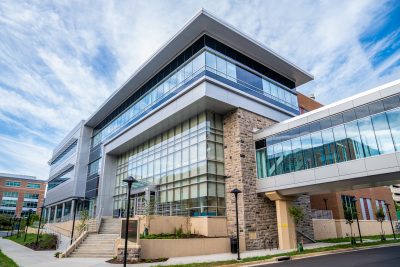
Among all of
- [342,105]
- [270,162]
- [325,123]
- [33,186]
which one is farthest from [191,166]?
[33,186]

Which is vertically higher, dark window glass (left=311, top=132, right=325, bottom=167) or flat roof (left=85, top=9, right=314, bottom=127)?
flat roof (left=85, top=9, right=314, bottom=127)

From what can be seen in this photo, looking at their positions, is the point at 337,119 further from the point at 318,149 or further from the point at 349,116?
the point at 318,149

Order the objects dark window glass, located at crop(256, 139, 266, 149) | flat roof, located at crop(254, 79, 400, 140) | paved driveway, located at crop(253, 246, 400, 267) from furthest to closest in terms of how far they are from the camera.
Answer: dark window glass, located at crop(256, 139, 266, 149) → flat roof, located at crop(254, 79, 400, 140) → paved driveway, located at crop(253, 246, 400, 267)

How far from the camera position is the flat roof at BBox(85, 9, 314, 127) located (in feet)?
73.2

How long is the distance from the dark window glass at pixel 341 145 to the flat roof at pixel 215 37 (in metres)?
10.4

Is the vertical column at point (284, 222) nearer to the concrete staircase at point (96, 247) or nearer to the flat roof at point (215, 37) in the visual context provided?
the concrete staircase at point (96, 247)

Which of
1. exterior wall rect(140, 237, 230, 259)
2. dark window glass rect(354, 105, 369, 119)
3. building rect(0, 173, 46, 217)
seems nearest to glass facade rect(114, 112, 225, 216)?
exterior wall rect(140, 237, 230, 259)

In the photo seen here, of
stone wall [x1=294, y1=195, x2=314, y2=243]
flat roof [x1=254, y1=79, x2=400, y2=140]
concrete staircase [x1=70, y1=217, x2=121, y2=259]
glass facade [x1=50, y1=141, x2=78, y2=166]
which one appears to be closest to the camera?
flat roof [x1=254, y1=79, x2=400, y2=140]

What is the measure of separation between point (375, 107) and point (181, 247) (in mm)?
13592

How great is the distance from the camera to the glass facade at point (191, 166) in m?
21.8

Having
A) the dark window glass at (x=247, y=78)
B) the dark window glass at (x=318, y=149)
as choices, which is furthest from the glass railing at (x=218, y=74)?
the dark window glass at (x=318, y=149)

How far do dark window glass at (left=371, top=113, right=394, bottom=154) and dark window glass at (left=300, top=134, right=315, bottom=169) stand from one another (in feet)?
13.5

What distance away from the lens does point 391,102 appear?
15.7 meters

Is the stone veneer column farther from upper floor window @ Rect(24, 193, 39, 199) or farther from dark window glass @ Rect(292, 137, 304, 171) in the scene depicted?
upper floor window @ Rect(24, 193, 39, 199)
